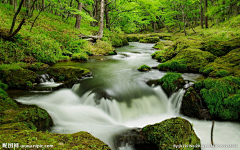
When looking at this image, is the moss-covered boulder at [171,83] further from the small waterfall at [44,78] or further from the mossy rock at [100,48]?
the mossy rock at [100,48]

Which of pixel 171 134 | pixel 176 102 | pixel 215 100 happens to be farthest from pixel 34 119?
pixel 215 100

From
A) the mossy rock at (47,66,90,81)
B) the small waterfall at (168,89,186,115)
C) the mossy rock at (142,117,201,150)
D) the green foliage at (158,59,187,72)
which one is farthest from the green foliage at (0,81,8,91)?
the green foliage at (158,59,187,72)

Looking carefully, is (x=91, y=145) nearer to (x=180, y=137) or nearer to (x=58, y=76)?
(x=180, y=137)

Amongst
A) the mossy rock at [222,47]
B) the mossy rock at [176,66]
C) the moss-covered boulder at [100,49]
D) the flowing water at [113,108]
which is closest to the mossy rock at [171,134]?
the flowing water at [113,108]

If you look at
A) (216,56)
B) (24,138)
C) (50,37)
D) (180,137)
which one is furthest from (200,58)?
(50,37)

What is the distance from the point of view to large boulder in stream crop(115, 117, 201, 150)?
279 centimetres

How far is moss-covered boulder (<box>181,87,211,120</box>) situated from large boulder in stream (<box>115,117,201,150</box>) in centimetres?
196

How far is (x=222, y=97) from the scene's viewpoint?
15.5ft

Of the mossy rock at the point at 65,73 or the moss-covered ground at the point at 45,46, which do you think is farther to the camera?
the moss-covered ground at the point at 45,46

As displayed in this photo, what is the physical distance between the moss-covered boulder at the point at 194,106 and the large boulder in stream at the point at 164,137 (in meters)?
1.96

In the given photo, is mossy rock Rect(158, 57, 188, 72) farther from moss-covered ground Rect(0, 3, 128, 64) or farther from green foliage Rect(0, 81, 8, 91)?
green foliage Rect(0, 81, 8, 91)

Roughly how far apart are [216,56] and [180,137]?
21.7 ft

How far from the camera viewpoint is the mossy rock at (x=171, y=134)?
2.78m

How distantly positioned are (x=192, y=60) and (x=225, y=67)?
1852 millimetres
